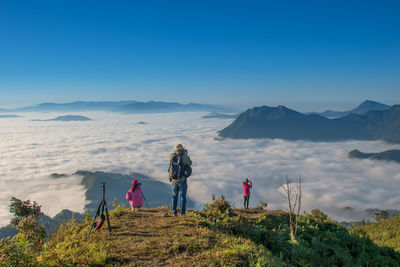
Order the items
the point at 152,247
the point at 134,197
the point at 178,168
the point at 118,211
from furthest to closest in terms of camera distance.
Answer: the point at 134,197, the point at 118,211, the point at 178,168, the point at 152,247

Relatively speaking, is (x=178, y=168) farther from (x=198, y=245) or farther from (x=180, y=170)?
(x=198, y=245)

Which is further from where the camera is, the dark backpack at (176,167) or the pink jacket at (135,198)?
the pink jacket at (135,198)

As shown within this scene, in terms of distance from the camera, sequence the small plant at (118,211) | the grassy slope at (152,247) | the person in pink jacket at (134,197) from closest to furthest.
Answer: the grassy slope at (152,247), the small plant at (118,211), the person in pink jacket at (134,197)

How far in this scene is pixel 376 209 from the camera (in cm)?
17550

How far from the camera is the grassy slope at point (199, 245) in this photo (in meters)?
5.28

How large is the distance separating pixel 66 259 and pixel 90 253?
503 millimetres

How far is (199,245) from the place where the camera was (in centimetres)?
612

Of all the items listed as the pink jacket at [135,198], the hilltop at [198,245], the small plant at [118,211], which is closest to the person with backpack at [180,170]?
the hilltop at [198,245]

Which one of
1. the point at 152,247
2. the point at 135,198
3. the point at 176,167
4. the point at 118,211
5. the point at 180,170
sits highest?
the point at 176,167

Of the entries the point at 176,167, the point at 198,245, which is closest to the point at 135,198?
the point at 176,167

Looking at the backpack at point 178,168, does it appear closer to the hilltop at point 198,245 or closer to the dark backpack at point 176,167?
the dark backpack at point 176,167

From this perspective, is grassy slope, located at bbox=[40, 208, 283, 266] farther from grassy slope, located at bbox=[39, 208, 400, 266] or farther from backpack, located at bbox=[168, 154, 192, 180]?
backpack, located at bbox=[168, 154, 192, 180]

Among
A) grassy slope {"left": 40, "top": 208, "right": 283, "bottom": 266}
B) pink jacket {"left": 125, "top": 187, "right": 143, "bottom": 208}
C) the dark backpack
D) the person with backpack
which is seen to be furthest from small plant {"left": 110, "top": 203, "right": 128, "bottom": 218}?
the dark backpack

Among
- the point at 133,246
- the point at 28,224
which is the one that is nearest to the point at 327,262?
the point at 133,246
